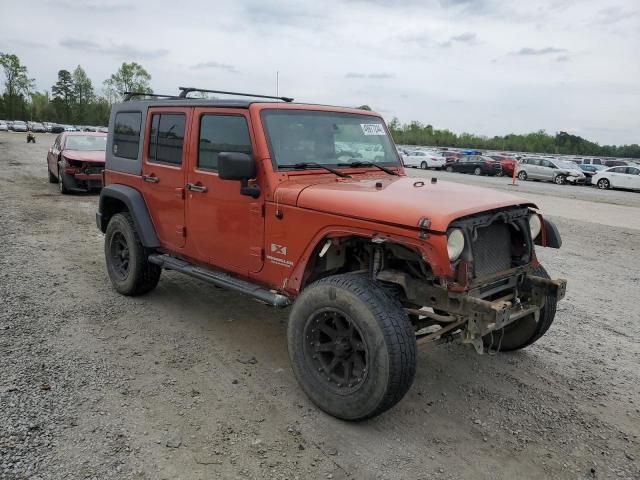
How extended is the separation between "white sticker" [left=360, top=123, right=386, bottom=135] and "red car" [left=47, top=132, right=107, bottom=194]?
1012cm

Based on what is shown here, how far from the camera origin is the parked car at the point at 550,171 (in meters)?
29.0

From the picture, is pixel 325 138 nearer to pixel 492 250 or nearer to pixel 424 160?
pixel 492 250

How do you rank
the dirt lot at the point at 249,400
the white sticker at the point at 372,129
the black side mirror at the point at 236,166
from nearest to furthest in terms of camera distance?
the dirt lot at the point at 249,400
the black side mirror at the point at 236,166
the white sticker at the point at 372,129

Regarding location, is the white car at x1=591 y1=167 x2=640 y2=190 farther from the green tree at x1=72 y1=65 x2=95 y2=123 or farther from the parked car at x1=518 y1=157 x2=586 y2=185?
the green tree at x1=72 y1=65 x2=95 y2=123

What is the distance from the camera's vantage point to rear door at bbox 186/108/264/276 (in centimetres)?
419

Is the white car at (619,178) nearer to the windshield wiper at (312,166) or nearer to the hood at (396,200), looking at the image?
the hood at (396,200)

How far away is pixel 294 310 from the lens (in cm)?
367

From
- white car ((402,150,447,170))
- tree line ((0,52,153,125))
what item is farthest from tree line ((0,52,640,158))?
white car ((402,150,447,170))

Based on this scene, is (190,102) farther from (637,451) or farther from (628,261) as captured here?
(628,261)

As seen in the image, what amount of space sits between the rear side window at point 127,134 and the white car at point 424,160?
3349cm

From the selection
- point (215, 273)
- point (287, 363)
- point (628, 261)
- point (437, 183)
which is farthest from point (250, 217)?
point (628, 261)

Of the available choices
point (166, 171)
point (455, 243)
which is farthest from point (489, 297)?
point (166, 171)

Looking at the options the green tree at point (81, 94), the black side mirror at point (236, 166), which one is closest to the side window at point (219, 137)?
the black side mirror at point (236, 166)

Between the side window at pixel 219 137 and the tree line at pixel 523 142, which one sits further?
the tree line at pixel 523 142
